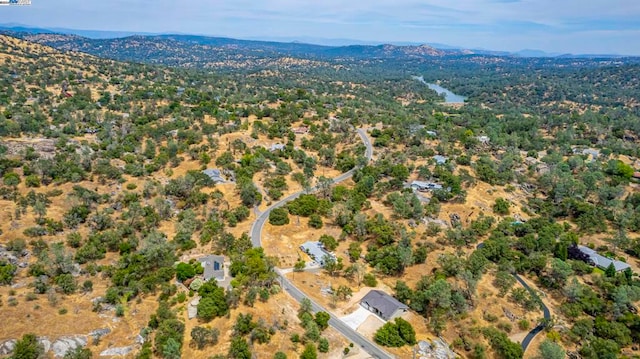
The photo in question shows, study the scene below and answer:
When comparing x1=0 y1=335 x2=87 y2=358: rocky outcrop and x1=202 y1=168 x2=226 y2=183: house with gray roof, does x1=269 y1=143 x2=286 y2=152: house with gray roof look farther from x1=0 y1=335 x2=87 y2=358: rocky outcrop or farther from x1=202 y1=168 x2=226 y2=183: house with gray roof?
x1=0 y1=335 x2=87 y2=358: rocky outcrop

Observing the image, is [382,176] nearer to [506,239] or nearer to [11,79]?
[506,239]

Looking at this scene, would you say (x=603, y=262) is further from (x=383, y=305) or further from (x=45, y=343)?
(x=45, y=343)

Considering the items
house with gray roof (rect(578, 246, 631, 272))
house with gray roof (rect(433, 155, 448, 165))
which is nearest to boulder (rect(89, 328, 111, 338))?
house with gray roof (rect(578, 246, 631, 272))

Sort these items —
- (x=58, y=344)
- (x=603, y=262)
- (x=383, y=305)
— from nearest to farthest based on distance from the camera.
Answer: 1. (x=58, y=344)
2. (x=383, y=305)
3. (x=603, y=262)

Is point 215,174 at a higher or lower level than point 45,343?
higher

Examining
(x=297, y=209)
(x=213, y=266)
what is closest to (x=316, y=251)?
(x=297, y=209)

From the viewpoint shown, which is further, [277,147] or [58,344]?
[277,147]

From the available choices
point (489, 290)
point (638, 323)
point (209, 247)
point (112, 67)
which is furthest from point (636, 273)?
point (112, 67)
